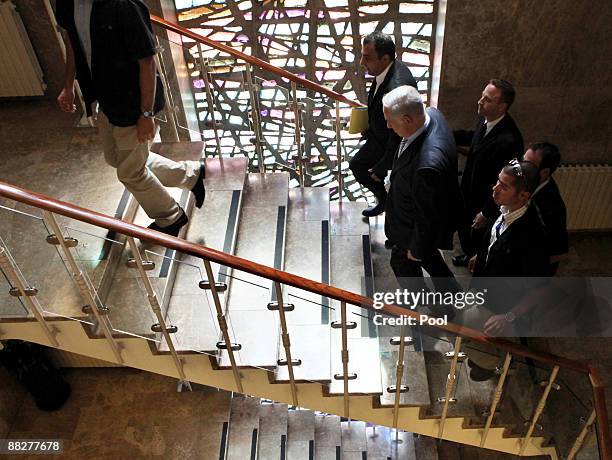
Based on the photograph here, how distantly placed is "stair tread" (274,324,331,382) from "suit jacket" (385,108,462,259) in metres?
0.69

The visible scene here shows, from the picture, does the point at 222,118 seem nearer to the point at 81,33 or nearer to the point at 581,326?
the point at 81,33

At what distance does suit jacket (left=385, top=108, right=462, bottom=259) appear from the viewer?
9.47 feet

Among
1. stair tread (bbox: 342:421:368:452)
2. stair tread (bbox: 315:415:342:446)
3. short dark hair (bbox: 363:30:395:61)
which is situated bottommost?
stair tread (bbox: 342:421:368:452)

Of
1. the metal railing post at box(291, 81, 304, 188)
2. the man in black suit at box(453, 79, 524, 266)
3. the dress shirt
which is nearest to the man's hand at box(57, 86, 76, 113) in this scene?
the metal railing post at box(291, 81, 304, 188)

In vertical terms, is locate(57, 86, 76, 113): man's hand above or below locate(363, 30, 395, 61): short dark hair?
below

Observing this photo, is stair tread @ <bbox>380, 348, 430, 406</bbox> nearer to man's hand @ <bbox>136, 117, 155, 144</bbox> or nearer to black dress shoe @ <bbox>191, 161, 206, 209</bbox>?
black dress shoe @ <bbox>191, 161, 206, 209</bbox>

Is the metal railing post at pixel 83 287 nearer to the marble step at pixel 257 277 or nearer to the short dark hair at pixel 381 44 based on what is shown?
the marble step at pixel 257 277

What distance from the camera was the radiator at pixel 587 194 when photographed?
4980mm

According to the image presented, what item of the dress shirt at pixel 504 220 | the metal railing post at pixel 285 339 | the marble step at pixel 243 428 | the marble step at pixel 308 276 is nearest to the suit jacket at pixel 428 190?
the dress shirt at pixel 504 220

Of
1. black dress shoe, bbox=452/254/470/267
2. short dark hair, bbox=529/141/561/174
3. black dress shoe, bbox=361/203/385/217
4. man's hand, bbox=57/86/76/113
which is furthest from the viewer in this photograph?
black dress shoe, bbox=361/203/385/217

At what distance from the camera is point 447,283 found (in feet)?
11.6

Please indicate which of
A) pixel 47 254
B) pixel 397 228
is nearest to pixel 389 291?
pixel 397 228

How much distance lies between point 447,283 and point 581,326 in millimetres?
989

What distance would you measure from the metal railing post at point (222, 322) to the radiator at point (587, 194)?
3070 mm
